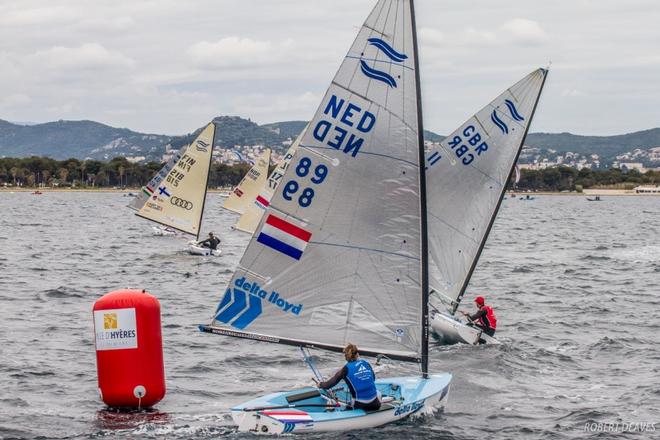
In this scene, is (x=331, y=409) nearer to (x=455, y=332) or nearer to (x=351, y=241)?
(x=351, y=241)

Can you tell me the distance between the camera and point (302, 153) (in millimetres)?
16484

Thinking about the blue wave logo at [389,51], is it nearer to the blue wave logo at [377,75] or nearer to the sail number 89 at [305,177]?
the blue wave logo at [377,75]

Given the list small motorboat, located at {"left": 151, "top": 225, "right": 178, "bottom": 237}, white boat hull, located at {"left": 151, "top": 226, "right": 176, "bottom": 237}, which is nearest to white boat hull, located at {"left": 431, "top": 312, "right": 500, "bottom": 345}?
small motorboat, located at {"left": 151, "top": 225, "right": 178, "bottom": 237}

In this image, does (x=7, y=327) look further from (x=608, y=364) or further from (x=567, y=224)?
(x=567, y=224)

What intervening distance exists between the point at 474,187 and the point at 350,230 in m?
10.7

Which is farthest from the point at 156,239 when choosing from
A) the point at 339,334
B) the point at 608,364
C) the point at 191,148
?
the point at 339,334

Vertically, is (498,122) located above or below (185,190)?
above

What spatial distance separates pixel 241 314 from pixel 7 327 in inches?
493

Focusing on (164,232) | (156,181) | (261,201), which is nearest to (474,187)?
(261,201)

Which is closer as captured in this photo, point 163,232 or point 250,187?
point 250,187

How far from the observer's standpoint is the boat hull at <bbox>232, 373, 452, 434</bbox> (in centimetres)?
1577

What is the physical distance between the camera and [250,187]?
65.2 metres

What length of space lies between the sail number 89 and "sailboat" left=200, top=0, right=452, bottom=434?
0.7 inches

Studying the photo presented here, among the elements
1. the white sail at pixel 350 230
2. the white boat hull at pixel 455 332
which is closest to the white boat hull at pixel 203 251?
the white boat hull at pixel 455 332
